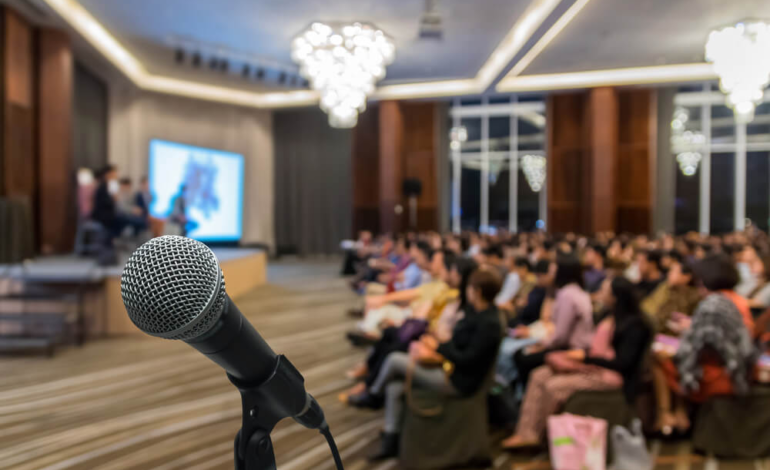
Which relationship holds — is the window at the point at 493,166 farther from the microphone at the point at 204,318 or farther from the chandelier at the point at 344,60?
the microphone at the point at 204,318

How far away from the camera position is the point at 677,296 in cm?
379

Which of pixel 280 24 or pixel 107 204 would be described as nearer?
pixel 107 204

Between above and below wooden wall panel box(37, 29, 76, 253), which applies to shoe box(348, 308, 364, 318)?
below

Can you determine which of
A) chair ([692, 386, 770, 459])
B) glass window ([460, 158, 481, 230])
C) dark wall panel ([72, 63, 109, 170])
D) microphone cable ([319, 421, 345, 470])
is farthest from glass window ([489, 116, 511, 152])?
microphone cable ([319, 421, 345, 470])

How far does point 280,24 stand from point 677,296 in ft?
21.5

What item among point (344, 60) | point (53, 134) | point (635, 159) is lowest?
point (53, 134)

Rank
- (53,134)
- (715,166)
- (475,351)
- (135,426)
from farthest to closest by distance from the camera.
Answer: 1. (715,166)
2. (53,134)
3. (475,351)
4. (135,426)

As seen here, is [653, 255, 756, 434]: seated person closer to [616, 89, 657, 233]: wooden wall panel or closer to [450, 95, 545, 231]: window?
[616, 89, 657, 233]: wooden wall panel

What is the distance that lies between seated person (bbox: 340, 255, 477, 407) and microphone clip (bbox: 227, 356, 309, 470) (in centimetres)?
241

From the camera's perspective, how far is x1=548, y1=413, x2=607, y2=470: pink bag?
2602 mm

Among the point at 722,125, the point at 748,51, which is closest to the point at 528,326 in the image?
the point at 748,51

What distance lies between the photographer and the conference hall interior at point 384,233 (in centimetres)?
92

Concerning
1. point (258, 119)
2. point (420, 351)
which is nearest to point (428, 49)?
point (258, 119)

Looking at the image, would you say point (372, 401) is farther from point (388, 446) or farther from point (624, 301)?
point (624, 301)
